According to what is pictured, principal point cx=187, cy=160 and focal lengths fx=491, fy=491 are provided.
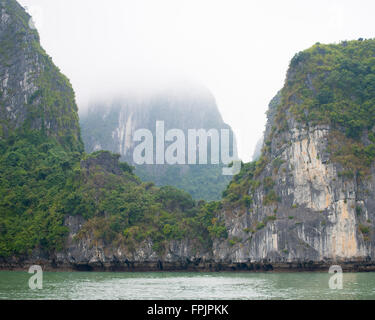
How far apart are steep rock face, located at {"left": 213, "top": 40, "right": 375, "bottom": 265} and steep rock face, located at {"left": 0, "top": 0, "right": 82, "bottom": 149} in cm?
1969

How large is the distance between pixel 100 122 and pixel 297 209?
47.7 meters

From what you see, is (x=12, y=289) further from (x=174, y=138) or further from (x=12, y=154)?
(x=174, y=138)

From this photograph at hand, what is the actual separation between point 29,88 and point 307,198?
2815cm

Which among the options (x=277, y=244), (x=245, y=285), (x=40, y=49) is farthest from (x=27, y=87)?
(x=245, y=285)

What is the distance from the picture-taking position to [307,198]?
96.7 ft

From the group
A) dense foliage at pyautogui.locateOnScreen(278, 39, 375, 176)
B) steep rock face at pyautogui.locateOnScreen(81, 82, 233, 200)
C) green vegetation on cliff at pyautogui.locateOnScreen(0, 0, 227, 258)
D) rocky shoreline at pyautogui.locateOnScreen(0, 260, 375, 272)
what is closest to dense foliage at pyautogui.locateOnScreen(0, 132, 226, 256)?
green vegetation on cliff at pyautogui.locateOnScreen(0, 0, 227, 258)

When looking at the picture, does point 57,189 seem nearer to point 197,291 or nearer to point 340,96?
point 197,291

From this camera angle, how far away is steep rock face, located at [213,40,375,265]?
2806cm

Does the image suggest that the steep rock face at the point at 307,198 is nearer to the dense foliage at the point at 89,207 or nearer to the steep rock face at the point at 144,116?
the dense foliage at the point at 89,207

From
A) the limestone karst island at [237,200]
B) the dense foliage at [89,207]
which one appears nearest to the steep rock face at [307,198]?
the limestone karst island at [237,200]

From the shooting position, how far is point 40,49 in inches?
1893

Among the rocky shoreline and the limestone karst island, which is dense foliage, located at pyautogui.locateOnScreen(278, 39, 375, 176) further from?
the rocky shoreline

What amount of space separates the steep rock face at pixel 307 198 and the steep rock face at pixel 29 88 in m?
19.7

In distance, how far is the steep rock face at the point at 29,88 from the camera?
44.0 metres
